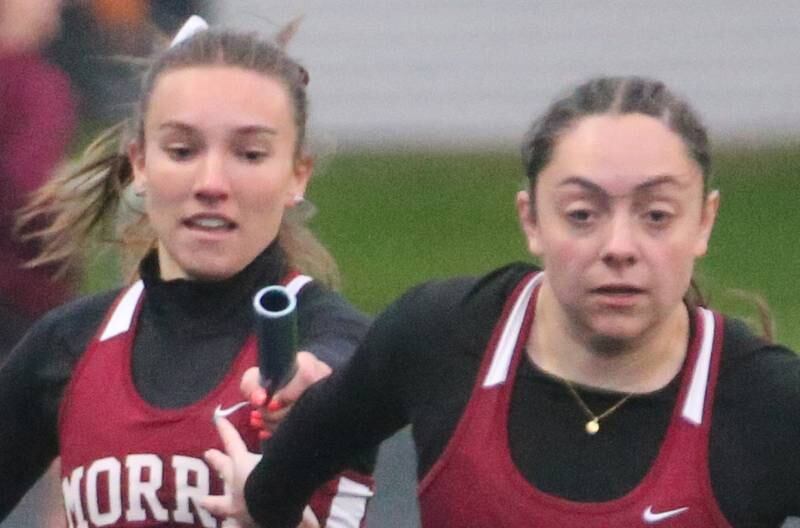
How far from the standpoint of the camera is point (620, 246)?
298 cm

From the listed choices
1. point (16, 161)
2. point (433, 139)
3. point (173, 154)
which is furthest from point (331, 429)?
point (433, 139)

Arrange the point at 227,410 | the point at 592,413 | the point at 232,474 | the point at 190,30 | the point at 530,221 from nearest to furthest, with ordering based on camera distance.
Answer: the point at 592,413 → the point at 530,221 → the point at 232,474 → the point at 227,410 → the point at 190,30

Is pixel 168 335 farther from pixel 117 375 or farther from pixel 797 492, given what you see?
pixel 797 492

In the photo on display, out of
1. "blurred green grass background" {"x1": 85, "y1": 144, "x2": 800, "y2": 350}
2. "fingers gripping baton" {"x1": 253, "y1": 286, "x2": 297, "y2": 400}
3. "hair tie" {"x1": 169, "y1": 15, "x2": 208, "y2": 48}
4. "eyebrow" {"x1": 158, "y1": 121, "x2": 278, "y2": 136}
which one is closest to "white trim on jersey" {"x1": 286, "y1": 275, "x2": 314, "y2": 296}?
"eyebrow" {"x1": 158, "y1": 121, "x2": 278, "y2": 136}

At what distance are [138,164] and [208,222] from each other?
28 centimetres

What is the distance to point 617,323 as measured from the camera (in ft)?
9.90

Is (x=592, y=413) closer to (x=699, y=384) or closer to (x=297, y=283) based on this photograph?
(x=699, y=384)

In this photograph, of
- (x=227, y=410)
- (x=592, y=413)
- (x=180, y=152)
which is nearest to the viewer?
(x=592, y=413)

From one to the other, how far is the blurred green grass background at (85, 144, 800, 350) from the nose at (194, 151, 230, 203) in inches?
213

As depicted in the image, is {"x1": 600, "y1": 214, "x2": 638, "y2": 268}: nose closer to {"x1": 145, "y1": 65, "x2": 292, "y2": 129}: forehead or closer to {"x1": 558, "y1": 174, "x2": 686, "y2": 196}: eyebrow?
{"x1": 558, "y1": 174, "x2": 686, "y2": 196}: eyebrow

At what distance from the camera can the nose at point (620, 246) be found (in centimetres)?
299

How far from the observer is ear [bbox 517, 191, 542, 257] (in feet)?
10.4

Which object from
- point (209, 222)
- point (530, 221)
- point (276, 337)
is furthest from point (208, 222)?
point (530, 221)

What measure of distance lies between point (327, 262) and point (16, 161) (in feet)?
7.07
